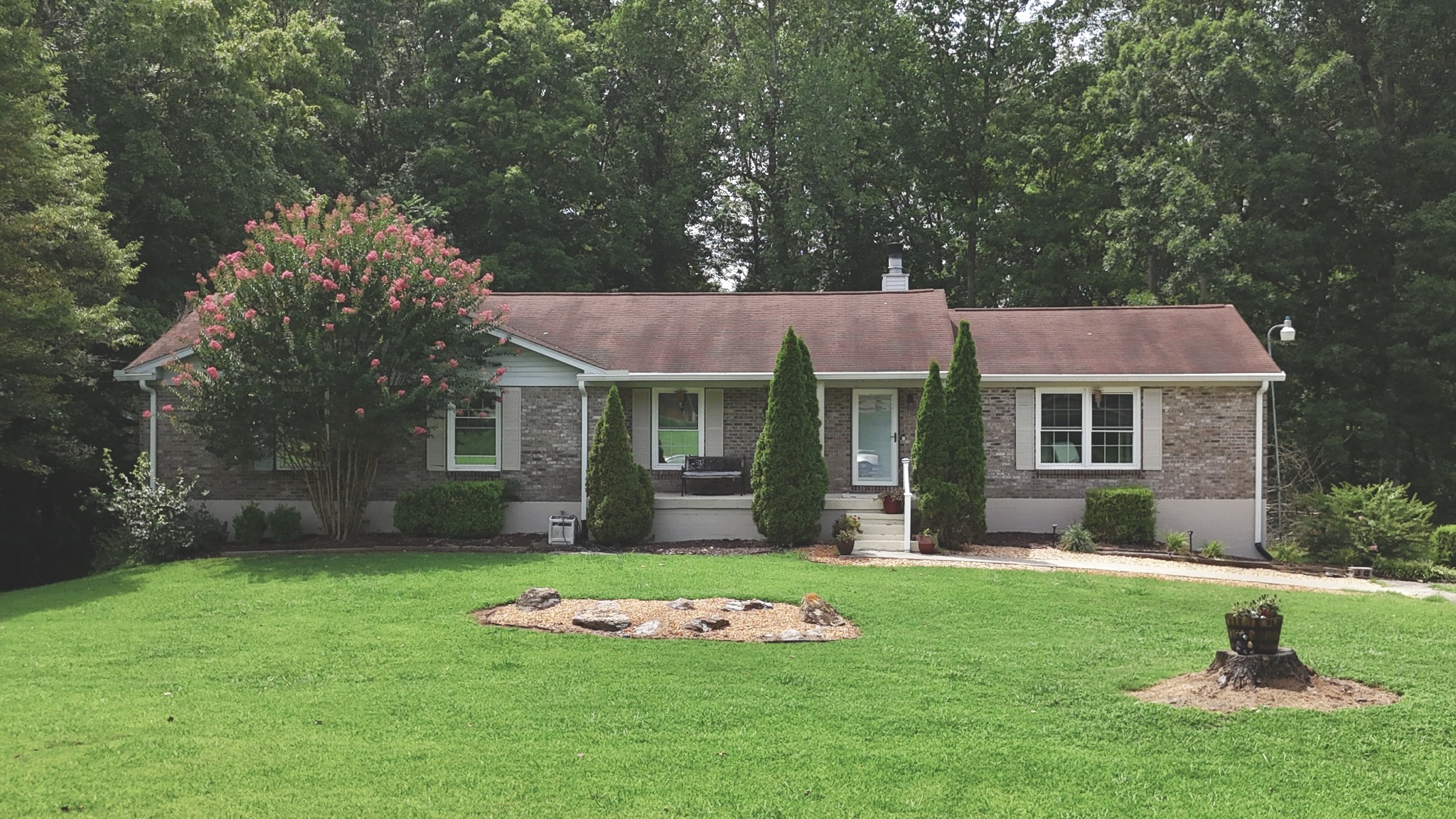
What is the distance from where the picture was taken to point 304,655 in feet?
29.5

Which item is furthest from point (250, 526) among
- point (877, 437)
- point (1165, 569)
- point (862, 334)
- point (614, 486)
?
point (1165, 569)

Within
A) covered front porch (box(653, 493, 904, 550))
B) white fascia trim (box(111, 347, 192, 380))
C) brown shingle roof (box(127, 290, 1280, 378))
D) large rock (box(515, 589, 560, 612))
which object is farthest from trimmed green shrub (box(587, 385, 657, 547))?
white fascia trim (box(111, 347, 192, 380))

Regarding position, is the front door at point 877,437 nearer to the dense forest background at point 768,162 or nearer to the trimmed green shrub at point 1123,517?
the trimmed green shrub at point 1123,517

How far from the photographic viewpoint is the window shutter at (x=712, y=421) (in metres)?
18.8

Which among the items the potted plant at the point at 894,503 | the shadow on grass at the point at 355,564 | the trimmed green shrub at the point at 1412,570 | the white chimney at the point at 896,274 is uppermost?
the white chimney at the point at 896,274

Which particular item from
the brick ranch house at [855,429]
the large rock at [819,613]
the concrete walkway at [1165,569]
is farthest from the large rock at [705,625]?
the brick ranch house at [855,429]

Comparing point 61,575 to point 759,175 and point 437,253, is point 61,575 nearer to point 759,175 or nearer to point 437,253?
point 437,253

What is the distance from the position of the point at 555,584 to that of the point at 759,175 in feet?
86.7

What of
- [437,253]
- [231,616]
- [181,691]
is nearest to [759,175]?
[437,253]

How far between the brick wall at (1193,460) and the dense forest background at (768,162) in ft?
26.6

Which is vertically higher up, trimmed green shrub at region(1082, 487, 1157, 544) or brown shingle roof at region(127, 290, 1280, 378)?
brown shingle roof at region(127, 290, 1280, 378)

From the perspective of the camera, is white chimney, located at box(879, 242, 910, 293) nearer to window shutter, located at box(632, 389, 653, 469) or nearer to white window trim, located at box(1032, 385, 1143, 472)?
white window trim, located at box(1032, 385, 1143, 472)

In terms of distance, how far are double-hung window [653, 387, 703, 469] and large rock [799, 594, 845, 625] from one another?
833cm

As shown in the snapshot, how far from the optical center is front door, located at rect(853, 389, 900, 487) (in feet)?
61.8
